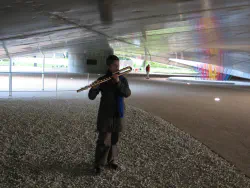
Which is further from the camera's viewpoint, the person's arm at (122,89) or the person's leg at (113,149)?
the person's leg at (113,149)

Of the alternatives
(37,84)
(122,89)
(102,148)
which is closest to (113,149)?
(102,148)

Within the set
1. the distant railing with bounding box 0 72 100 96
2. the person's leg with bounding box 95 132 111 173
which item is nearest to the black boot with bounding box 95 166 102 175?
the person's leg with bounding box 95 132 111 173

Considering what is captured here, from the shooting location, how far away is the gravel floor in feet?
11.7

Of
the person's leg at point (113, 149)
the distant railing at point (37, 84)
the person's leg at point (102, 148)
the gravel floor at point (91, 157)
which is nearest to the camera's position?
the gravel floor at point (91, 157)

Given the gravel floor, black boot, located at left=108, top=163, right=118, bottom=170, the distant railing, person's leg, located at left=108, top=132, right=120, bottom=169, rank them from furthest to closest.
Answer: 1. the distant railing
2. black boot, located at left=108, top=163, right=118, bottom=170
3. person's leg, located at left=108, top=132, right=120, bottom=169
4. the gravel floor

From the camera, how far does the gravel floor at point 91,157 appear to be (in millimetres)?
3562

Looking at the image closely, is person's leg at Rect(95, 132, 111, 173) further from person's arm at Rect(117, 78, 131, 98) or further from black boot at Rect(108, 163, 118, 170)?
person's arm at Rect(117, 78, 131, 98)

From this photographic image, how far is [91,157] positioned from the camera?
4.43 m

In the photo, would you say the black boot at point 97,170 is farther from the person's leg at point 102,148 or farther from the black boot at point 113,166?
the black boot at point 113,166

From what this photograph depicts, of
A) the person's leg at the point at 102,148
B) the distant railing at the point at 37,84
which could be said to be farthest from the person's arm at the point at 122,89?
the distant railing at the point at 37,84

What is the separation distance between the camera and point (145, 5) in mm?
5105

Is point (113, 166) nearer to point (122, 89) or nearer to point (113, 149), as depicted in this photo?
point (113, 149)

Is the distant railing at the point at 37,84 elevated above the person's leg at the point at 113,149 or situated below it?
above

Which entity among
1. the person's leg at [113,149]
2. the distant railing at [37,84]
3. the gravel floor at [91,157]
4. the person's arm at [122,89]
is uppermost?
the person's arm at [122,89]
